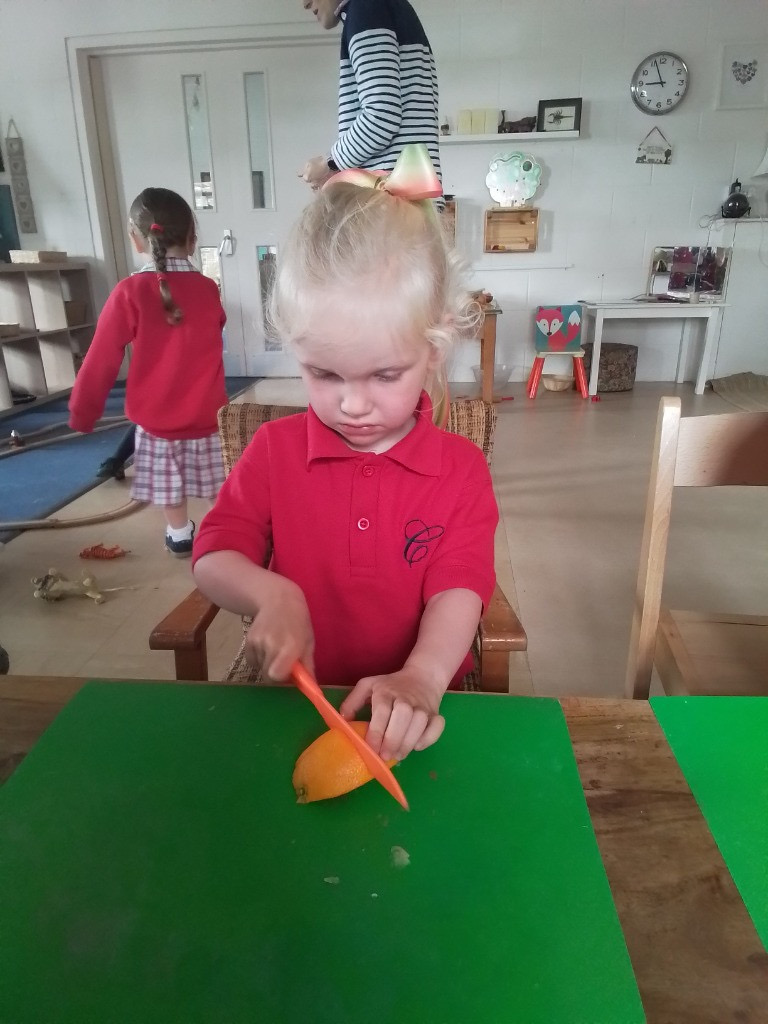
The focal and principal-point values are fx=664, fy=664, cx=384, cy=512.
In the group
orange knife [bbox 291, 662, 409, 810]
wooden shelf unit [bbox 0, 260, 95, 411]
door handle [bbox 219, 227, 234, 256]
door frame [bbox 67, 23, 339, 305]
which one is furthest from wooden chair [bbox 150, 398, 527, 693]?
door frame [bbox 67, 23, 339, 305]

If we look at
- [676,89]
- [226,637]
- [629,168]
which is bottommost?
[226,637]

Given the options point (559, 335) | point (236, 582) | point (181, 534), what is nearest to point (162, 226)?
point (181, 534)

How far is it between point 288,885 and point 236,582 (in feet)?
1.09

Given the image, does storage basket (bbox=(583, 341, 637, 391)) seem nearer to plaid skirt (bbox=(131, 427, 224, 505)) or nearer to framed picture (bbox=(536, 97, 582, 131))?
framed picture (bbox=(536, 97, 582, 131))

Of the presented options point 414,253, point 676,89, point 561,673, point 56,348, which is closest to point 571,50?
point 676,89

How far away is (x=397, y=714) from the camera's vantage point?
51cm

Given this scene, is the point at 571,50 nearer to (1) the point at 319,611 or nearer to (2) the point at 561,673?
(2) the point at 561,673

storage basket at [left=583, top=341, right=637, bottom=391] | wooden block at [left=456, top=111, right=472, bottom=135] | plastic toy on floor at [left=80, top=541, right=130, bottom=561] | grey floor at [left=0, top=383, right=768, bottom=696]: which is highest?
wooden block at [left=456, top=111, right=472, bottom=135]

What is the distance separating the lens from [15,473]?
3014 millimetres

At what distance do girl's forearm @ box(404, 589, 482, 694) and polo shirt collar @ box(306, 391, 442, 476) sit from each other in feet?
0.53

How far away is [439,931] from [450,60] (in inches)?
198

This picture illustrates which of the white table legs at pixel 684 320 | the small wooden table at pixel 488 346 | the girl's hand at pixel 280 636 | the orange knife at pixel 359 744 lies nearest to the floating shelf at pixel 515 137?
the white table legs at pixel 684 320

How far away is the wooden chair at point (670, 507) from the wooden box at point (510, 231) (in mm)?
4106

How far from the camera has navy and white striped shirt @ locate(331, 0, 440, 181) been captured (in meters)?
1.52
